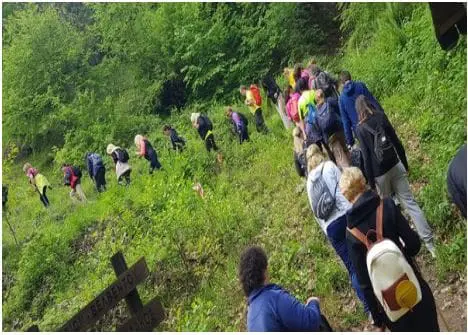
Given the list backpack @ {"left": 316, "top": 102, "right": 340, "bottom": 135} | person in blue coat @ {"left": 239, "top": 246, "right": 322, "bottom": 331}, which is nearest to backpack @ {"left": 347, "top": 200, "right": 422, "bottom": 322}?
person in blue coat @ {"left": 239, "top": 246, "right": 322, "bottom": 331}

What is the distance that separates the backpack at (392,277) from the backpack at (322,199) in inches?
52.0

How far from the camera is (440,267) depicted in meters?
5.99

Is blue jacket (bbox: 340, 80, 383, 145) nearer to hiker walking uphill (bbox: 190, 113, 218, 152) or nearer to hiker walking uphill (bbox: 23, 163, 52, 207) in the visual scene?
hiker walking uphill (bbox: 190, 113, 218, 152)

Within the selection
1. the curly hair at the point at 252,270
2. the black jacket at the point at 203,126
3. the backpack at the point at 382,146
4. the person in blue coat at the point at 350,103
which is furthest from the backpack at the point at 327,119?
the black jacket at the point at 203,126

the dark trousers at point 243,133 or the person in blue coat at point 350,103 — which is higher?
the person in blue coat at point 350,103

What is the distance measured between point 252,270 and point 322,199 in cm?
188

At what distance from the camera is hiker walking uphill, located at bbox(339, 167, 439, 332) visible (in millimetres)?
3814

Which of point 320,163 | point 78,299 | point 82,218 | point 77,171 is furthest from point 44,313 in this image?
point 320,163

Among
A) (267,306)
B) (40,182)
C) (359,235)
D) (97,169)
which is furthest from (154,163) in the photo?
(267,306)

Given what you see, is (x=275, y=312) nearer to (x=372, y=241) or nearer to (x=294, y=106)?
(x=372, y=241)

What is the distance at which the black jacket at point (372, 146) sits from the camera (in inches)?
224

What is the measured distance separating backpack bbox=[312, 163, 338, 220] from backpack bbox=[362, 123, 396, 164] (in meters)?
0.64

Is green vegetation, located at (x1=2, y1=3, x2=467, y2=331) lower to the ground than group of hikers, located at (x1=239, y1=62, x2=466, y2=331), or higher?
lower

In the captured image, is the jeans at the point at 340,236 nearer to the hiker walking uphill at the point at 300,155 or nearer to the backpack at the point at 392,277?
the backpack at the point at 392,277
